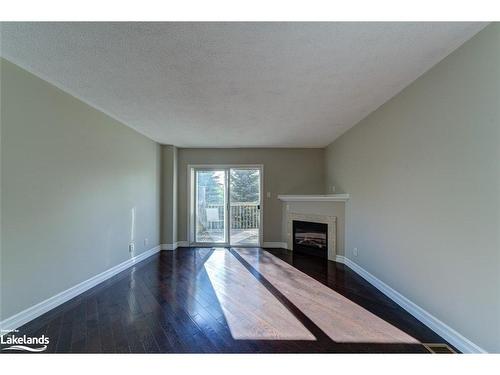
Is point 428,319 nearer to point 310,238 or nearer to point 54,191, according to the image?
point 310,238

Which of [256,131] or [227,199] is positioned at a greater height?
[256,131]

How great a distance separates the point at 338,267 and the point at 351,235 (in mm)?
592

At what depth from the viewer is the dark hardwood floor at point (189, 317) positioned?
1.89 metres

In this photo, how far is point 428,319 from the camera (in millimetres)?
2172

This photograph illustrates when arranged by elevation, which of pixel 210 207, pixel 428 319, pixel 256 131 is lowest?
pixel 428 319

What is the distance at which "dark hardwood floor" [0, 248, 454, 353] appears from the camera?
1.89m

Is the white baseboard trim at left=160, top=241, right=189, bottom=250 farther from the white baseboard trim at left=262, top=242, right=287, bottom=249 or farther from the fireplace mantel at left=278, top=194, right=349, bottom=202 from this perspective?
the fireplace mantel at left=278, top=194, right=349, bottom=202

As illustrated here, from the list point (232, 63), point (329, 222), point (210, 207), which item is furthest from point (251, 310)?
point (210, 207)

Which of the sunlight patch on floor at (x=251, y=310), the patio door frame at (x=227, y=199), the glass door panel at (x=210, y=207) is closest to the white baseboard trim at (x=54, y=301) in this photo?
the sunlight patch on floor at (x=251, y=310)

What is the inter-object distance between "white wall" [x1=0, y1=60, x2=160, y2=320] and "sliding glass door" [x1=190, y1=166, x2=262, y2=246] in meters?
1.95

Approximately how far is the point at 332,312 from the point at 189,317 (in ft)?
4.87

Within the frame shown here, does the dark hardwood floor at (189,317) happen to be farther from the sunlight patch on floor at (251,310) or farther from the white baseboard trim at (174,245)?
the white baseboard trim at (174,245)

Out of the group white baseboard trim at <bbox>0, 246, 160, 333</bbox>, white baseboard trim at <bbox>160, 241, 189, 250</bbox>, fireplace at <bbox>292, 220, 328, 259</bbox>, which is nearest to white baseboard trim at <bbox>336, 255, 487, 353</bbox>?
fireplace at <bbox>292, 220, 328, 259</bbox>

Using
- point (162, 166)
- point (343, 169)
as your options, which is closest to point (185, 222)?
point (162, 166)
